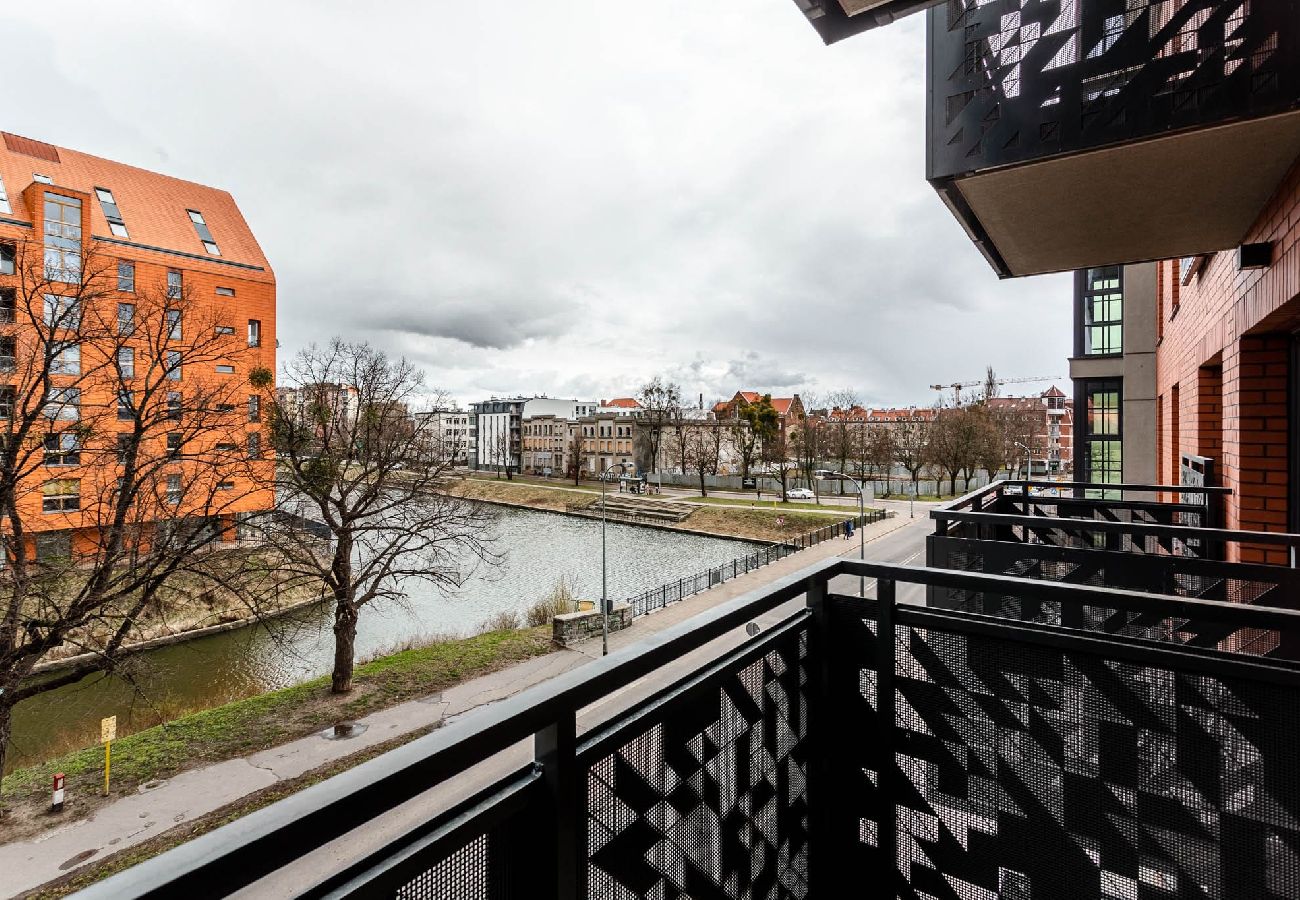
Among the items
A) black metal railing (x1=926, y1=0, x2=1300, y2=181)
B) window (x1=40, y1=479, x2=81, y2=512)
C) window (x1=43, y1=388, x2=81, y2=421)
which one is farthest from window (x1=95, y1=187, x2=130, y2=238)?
black metal railing (x1=926, y1=0, x2=1300, y2=181)

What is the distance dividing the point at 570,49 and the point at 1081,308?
41.7ft

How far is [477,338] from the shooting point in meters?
126

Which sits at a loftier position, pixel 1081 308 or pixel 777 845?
pixel 1081 308

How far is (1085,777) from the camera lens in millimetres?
1646

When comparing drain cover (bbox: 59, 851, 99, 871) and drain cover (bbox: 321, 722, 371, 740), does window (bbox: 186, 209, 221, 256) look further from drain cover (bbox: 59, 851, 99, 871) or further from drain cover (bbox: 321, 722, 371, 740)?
drain cover (bbox: 59, 851, 99, 871)

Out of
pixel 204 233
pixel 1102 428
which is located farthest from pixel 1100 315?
pixel 204 233

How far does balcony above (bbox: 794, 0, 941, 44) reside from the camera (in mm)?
2305

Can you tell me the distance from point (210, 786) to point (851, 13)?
38.1 feet

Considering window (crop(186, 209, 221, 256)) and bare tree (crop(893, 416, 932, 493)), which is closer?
window (crop(186, 209, 221, 256))

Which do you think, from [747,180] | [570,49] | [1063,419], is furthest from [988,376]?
[570,49]

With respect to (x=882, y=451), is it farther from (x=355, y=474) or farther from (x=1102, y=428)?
(x=355, y=474)

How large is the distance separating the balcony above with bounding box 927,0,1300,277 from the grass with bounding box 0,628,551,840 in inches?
483

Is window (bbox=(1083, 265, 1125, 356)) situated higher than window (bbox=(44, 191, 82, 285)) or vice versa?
window (bbox=(44, 191, 82, 285))

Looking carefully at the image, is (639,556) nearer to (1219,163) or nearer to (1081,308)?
(1081,308)
